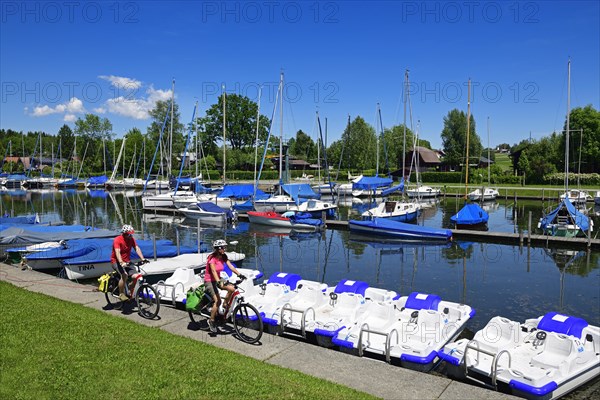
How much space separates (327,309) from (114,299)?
5.84 m

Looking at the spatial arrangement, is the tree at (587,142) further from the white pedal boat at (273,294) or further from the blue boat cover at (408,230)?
the white pedal boat at (273,294)

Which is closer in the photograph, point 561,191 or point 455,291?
point 455,291

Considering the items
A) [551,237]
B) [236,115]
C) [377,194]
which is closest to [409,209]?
[551,237]

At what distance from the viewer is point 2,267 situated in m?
18.0

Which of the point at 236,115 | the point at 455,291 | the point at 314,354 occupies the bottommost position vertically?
the point at 455,291

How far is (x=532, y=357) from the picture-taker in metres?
10.1

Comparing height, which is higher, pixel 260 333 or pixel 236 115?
pixel 236 115

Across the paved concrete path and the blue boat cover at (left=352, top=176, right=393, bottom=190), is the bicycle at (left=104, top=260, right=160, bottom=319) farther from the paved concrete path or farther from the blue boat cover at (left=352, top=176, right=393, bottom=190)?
the blue boat cover at (left=352, top=176, right=393, bottom=190)

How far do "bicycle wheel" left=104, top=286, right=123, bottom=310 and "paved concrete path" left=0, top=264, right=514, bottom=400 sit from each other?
0.67 ft

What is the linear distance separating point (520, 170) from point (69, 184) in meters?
83.9

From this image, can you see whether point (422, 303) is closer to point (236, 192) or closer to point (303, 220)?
point (303, 220)

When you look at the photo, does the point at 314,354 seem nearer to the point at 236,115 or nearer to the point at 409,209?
the point at 409,209

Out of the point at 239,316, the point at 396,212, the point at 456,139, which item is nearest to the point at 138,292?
the point at 239,316


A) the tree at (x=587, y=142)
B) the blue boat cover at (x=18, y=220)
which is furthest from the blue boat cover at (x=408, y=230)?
the tree at (x=587, y=142)
